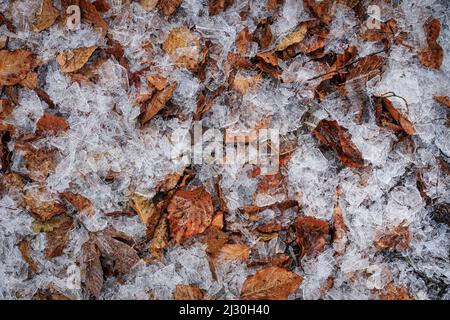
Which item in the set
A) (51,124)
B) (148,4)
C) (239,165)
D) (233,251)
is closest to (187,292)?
(233,251)

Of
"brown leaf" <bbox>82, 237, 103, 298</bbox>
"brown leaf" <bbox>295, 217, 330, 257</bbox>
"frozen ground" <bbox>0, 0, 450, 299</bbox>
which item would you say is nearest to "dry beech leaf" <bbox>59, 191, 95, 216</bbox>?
"frozen ground" <bbox>0, 0, 450, 299</bbox>

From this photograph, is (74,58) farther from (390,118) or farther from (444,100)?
(444,100)

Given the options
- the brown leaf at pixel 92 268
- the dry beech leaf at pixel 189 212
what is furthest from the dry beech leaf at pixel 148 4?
the brown leaf at pixel 92 268

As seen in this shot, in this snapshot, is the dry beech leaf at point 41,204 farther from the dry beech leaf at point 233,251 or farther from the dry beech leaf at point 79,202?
the dry beech leaf at point 233,251

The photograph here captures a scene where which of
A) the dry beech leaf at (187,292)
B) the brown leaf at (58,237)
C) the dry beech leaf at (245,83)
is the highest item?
the dry beech leaf at (245,83)

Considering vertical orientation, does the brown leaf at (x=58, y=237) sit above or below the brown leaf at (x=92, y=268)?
above
